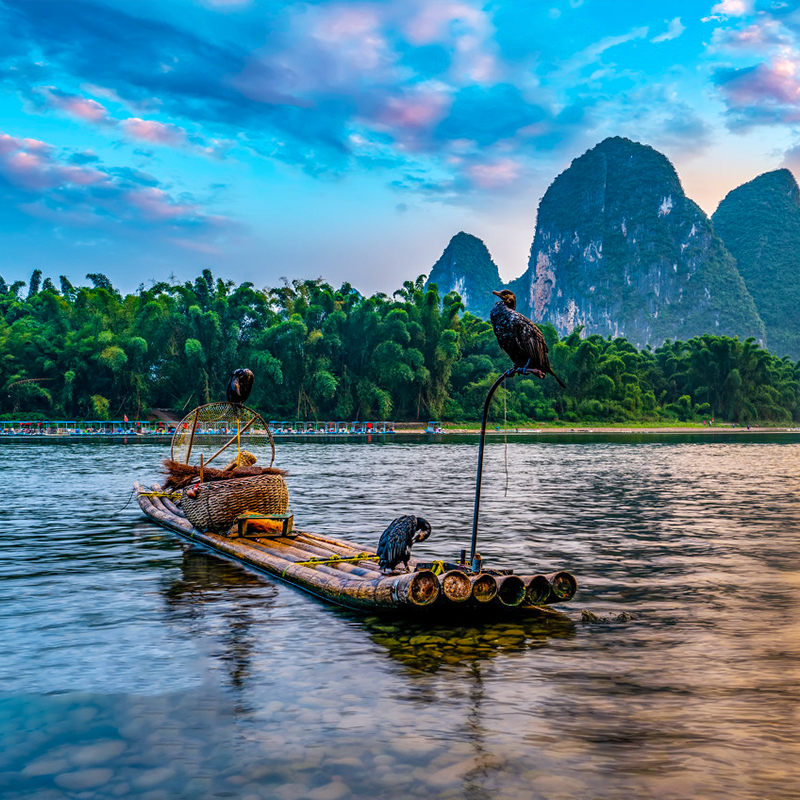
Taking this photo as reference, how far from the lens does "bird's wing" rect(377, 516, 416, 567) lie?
8.12m

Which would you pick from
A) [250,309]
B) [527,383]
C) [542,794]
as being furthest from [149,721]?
[527,383]

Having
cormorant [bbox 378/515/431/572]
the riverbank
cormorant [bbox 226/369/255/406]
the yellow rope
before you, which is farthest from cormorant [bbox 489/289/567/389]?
the riverbank

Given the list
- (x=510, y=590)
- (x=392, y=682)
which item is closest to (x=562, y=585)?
(x=510, y=590)

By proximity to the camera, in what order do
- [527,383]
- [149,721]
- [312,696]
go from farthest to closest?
[527,383]
[312,696]
[149,721]

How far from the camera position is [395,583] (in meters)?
7.59

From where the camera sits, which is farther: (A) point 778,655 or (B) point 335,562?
(B) point 335,562

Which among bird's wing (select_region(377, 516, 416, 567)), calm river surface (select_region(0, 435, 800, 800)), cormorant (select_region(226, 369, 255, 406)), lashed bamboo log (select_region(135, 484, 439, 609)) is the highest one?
cormorant (select_region(226, 369, 255, 406))

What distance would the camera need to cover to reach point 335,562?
30.7 ft

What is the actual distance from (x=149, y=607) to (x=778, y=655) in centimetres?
652

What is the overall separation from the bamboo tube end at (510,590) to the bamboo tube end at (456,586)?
377 millimetres

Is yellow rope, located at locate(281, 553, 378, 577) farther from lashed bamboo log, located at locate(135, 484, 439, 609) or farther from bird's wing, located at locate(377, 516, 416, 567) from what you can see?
bird's wing, located at locate(377, 516, 416, 567)

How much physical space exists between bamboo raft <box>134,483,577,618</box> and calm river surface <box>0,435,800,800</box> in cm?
27

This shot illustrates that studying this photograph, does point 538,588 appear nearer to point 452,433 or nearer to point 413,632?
point 413,632

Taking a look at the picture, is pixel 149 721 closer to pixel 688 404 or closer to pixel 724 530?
pixel 724 530
